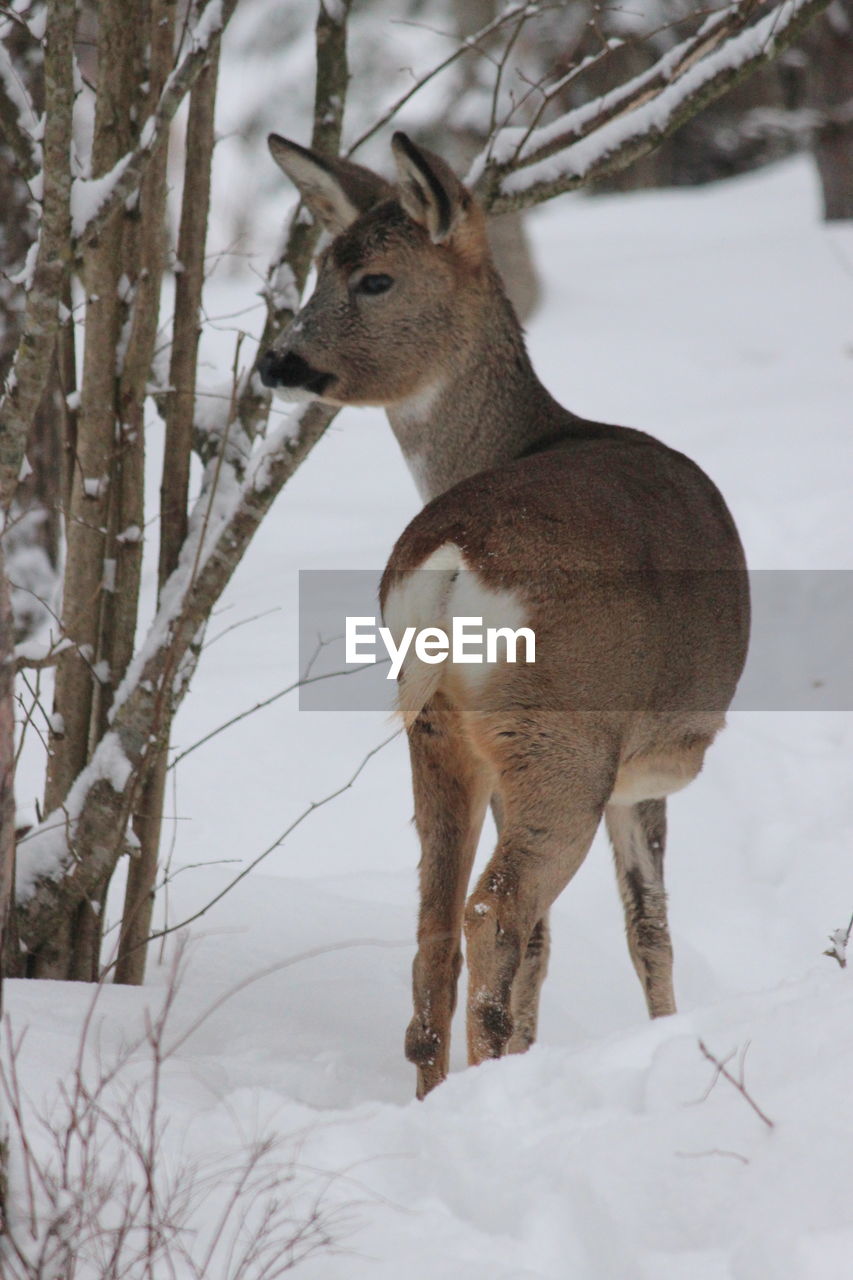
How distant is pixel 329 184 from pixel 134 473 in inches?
39.9

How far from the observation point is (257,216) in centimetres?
1888

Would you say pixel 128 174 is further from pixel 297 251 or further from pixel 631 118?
pixel 631 118

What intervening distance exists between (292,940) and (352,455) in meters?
6.52

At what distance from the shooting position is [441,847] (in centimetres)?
352

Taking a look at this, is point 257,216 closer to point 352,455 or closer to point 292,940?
point 352,455

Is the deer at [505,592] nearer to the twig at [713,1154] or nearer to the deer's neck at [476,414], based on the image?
the deer's neck at [476,414]

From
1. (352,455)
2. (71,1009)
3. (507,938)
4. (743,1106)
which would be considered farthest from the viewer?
(352,455)

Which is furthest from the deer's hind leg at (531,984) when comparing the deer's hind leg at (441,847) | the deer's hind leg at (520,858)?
the deer's hind leg at (520,858)

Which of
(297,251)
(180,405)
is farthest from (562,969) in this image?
(297,251)

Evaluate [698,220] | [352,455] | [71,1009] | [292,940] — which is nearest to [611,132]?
[292,940]

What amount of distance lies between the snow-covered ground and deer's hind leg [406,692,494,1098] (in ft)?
0.81

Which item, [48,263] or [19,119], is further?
[19,119]

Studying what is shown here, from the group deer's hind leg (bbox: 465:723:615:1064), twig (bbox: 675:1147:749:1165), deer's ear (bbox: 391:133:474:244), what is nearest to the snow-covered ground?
twig (bbox: 675:1147:749:1165)

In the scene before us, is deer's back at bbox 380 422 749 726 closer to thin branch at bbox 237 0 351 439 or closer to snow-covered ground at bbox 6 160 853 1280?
snow-covered ground at bbox 6 160 853 1280
